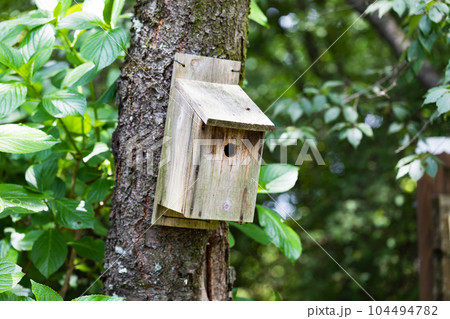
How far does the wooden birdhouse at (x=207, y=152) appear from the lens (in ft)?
3.80

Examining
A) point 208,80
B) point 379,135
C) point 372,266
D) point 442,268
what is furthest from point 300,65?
point 208,80

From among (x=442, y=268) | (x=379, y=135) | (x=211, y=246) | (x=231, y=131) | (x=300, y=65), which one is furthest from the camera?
(x=300, y=65)

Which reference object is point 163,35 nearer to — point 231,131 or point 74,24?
point 74,24

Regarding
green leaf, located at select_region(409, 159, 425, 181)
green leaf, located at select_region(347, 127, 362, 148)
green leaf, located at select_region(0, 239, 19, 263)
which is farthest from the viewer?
green leaf, located at select_region(347, 127, 362, 148)

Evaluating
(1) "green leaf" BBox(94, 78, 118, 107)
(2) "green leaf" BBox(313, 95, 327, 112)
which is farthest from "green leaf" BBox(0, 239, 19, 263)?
(2) "green leaf" BBox(313, 95, 327, 112)

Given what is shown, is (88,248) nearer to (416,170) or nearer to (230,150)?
(230,150)

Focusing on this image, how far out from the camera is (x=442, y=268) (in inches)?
101

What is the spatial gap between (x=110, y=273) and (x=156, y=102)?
504 mm

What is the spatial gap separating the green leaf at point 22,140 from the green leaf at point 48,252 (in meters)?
0.45

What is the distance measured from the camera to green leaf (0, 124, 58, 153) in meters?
1.15

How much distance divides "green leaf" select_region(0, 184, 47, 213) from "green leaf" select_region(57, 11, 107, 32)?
464 mm

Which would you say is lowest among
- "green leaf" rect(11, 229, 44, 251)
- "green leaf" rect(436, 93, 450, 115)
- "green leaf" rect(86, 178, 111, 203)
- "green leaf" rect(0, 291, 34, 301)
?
"green leaf" rect(0, 291, 34, 301)

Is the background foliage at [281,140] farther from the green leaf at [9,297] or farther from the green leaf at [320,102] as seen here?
the green leaf at [9,297]

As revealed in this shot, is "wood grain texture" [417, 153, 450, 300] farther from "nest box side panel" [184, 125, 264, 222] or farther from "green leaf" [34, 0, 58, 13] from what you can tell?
"green leaf" [34, 0, 58, 13]
